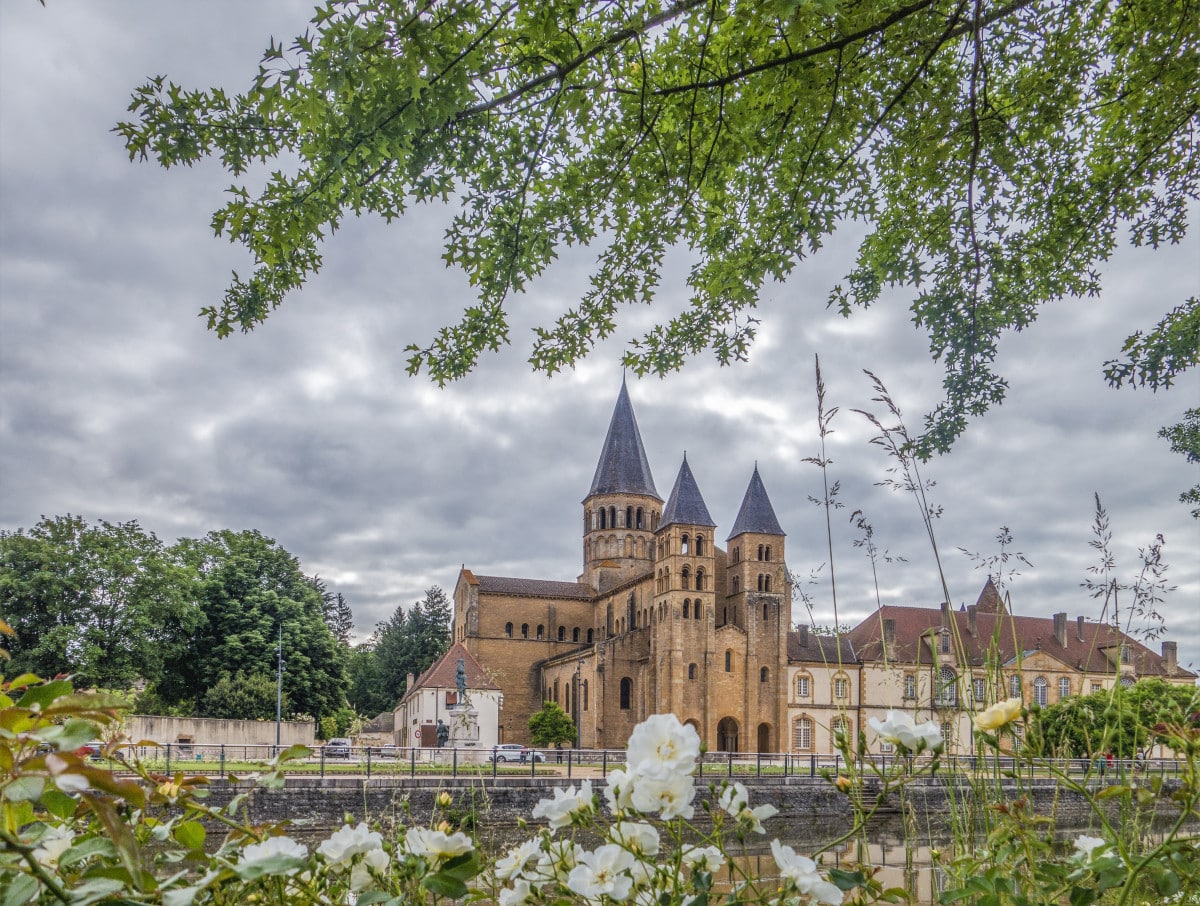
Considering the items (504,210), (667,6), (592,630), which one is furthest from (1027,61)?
(592,630)

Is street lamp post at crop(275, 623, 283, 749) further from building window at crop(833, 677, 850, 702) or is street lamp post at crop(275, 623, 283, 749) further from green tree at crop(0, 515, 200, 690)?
building window at crop(833, 677, 850, 702)

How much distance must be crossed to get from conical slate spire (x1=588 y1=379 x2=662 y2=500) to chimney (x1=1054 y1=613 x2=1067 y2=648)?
2509cm

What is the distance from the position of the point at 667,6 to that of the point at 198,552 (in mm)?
46520

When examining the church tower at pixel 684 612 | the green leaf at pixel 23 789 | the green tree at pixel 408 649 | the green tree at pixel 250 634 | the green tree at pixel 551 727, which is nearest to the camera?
the green leaf at pixel 23 789

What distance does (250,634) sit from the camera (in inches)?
1698

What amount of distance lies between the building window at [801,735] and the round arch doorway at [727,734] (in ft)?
9.67

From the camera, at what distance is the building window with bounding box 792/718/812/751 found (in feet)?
156

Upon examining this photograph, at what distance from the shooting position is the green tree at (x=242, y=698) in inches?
1608

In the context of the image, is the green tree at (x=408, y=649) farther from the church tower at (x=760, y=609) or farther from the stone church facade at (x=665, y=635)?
the church tower at (x=760, y=609)

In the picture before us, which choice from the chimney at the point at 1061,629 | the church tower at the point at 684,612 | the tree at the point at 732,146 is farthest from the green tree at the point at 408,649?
the tree at the point at 732,146

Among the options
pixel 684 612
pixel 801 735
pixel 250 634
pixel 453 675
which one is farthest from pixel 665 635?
pixel 250 634

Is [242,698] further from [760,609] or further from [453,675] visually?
[760,609]

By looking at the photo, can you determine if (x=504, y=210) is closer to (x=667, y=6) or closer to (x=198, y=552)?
(x=667, y=6)

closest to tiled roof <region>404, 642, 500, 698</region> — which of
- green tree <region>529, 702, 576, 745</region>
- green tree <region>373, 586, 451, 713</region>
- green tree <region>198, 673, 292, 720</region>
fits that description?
green tree <region>529, 702, 576, 745</region>
